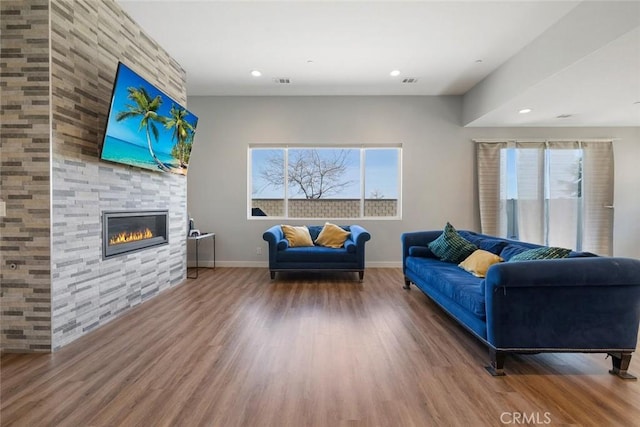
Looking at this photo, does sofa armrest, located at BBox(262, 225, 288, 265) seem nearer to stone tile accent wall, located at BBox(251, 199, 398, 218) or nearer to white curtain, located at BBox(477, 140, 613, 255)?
stone tile accent wall, located at BBox(251, 199, 398, 218)

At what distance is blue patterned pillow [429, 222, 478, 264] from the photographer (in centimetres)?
393

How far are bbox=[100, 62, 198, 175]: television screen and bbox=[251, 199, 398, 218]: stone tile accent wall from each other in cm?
209

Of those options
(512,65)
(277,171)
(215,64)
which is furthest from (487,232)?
(215,64)

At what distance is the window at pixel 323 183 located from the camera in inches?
241

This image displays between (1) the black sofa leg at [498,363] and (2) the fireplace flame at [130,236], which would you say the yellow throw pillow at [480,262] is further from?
(2) the fireplace flame at [130,236]

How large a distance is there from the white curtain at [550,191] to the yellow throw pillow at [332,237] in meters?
2.67

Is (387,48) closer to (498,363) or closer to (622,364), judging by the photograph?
(498,363)

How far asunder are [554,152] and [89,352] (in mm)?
7386

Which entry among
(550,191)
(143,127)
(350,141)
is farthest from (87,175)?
(550,191)

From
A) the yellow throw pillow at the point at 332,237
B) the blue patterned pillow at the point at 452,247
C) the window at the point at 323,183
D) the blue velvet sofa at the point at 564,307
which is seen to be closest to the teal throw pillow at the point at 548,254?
the blue velvet sofa at the point at 564,307

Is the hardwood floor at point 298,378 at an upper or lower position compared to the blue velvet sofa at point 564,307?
lower

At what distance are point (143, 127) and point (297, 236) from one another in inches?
107

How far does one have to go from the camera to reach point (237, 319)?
3262 millimetres

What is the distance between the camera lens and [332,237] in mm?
5234
